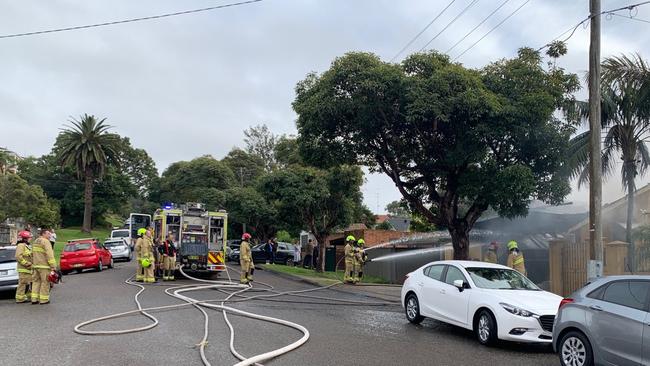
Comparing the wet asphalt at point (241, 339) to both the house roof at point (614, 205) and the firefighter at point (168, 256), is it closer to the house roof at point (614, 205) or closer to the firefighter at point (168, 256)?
the firefighter at point (168, 256)

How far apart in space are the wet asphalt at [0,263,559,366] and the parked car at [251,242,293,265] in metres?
22.9

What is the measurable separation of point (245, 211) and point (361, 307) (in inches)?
1152

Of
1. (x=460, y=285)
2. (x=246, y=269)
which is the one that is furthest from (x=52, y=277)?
(x=460, y=285)

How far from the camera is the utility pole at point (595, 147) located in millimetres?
12297

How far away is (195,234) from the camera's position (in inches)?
888

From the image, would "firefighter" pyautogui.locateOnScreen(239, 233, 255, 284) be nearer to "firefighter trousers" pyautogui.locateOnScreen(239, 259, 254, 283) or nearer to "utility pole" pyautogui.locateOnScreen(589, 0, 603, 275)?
"firefighter trousers" pyautogui.locateOnScreen(239, 259, 254, 283)

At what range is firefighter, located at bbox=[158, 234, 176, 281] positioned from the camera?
2100cm

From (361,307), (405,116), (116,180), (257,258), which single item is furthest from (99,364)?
(116,180)

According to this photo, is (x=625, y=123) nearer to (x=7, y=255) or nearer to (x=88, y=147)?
(x=7, y=255)

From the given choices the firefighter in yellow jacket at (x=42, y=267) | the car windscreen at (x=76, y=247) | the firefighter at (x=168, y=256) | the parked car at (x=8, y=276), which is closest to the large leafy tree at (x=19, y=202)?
the car windscreen at (x=76, y=247)

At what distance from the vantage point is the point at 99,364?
7.57 metres

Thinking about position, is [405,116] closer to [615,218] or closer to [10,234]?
[615,218]

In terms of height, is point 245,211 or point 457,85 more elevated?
point 457,85

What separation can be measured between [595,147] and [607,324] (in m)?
6.32
